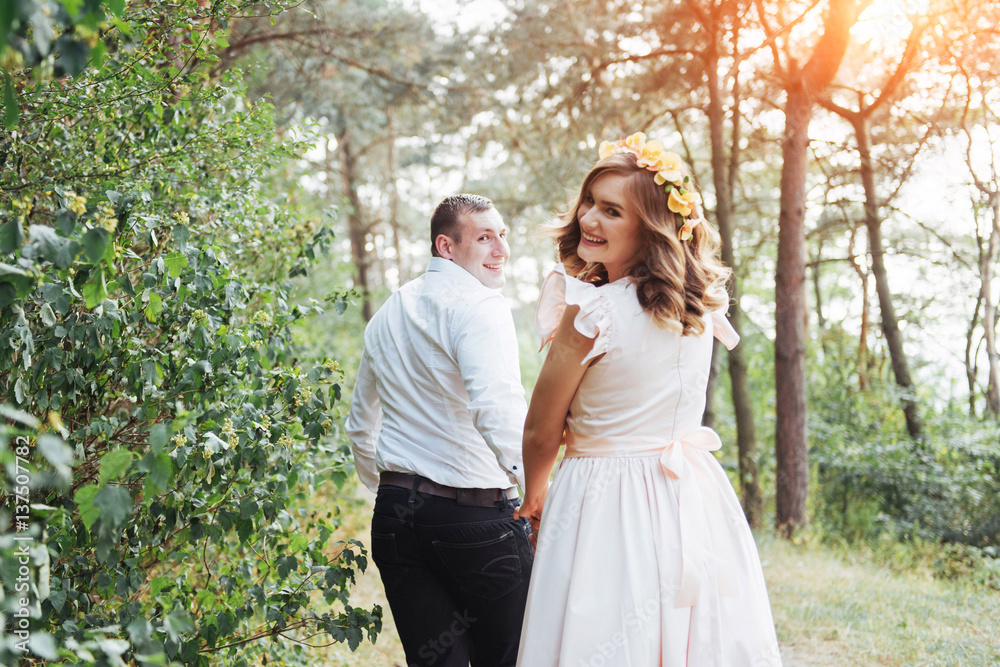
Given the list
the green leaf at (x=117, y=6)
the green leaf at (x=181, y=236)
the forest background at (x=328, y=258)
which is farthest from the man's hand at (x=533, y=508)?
the green leaf at (x=117, y=6)

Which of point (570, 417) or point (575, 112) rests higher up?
point (575, 112)

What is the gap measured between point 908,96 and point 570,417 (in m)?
8.47

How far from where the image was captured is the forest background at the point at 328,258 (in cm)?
209

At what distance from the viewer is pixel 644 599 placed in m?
1.98

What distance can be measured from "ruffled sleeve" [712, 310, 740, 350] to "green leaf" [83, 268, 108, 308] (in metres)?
1.68

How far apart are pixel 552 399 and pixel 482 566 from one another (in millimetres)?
609

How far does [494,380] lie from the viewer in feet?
7.55

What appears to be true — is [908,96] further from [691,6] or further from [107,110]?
[107,110]

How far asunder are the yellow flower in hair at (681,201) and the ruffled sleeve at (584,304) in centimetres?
34

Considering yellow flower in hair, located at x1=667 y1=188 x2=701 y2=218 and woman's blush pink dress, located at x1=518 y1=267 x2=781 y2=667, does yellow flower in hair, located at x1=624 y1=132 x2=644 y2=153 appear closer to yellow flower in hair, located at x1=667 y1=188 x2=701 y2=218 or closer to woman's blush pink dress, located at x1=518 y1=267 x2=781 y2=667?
yellow flower in hair, located at x1=667 y1=188 x2=701 y2=218

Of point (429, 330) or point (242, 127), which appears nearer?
point (429, 330)

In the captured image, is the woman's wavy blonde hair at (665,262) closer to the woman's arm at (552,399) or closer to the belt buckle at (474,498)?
the woman's arm at (552,399)

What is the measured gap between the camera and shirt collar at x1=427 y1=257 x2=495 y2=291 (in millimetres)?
2627

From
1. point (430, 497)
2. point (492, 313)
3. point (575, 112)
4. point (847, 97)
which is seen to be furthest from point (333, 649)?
point (847, 97)
